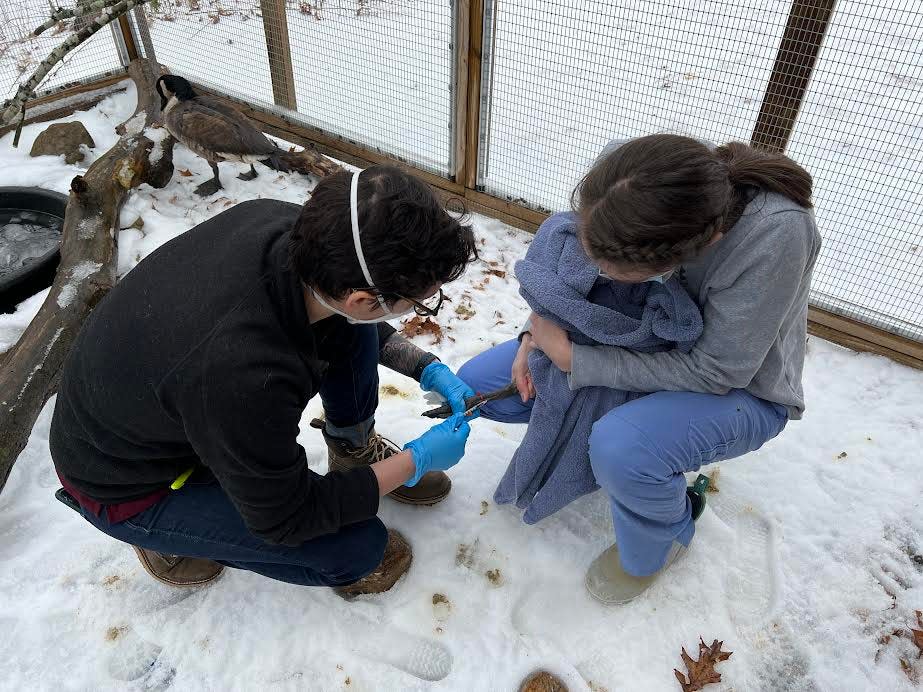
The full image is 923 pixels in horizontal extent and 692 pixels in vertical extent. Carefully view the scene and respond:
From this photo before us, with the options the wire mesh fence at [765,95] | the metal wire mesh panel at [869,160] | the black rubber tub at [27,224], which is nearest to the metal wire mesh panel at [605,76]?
the wire mesh fence at [765,95]

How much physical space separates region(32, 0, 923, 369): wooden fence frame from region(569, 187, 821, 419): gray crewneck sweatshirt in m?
1.24

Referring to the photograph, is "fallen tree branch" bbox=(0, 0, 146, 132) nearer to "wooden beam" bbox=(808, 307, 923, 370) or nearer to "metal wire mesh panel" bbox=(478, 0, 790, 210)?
"metal wire mesh panel" bbox=(478, 0, 790, 210)

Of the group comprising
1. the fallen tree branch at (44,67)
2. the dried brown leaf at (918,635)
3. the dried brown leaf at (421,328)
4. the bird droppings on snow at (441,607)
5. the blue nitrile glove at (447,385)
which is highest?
the fallen tree branch at (44,67)

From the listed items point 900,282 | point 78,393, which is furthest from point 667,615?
point 900,282

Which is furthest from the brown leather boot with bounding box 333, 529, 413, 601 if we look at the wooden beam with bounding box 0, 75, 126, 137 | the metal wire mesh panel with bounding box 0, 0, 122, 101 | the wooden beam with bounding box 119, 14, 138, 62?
the wooden beam with bounding box 119, 14, 138, 62

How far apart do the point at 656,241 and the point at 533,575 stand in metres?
1.16

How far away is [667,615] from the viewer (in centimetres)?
176

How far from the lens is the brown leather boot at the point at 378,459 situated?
1994 millimetres

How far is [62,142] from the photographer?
3.80m

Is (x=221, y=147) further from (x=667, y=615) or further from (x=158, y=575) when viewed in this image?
(x=667, y=615)

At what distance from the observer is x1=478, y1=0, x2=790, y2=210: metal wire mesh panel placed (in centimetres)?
255

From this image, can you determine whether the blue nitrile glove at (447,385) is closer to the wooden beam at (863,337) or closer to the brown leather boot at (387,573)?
the brown leather boot at (387,573)

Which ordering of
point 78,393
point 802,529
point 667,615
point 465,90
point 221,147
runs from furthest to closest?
point 221,147
point 465,90
point 802,529
point 667,615
point 78,393

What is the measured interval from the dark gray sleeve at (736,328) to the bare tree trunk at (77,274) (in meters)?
2.02
